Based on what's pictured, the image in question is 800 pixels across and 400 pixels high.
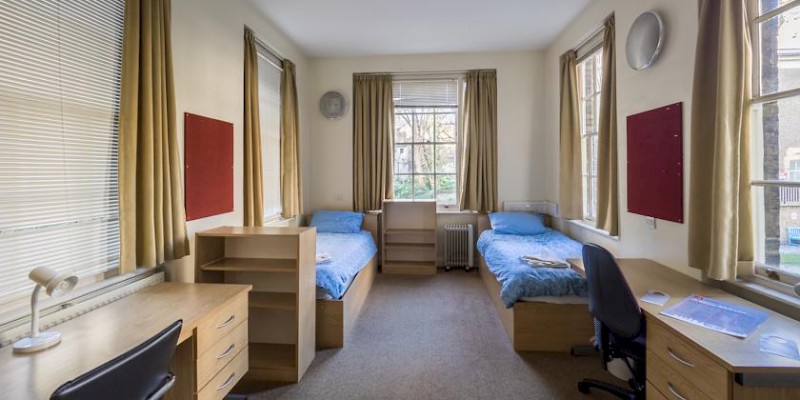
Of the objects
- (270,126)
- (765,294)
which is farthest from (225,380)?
(270,126)

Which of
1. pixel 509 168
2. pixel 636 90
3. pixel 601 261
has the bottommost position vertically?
pixel 601 261

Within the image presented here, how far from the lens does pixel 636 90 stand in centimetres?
265

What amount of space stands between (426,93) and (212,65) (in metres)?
2.88

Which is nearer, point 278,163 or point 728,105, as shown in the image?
point 728,105

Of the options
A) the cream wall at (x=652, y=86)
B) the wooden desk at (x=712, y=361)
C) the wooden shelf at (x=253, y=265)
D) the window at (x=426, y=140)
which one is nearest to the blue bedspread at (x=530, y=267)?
the cream wall at (x=652, y=86)

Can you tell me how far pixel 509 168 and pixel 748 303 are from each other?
3.18 metres

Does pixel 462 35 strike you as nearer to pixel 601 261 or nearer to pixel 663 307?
pixel 601 261

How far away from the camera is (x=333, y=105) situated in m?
4.82

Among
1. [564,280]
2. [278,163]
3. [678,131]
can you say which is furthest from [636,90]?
[278,163]

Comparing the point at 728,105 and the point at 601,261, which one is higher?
the point at 728,105

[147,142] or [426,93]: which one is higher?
[426,93]

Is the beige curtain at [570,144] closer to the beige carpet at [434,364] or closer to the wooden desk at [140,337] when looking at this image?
the beige carpet at [434,364]

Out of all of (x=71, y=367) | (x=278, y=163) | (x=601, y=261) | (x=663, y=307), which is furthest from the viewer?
(x=278, y=163)

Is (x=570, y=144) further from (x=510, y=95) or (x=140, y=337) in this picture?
(x=140, y=337)
